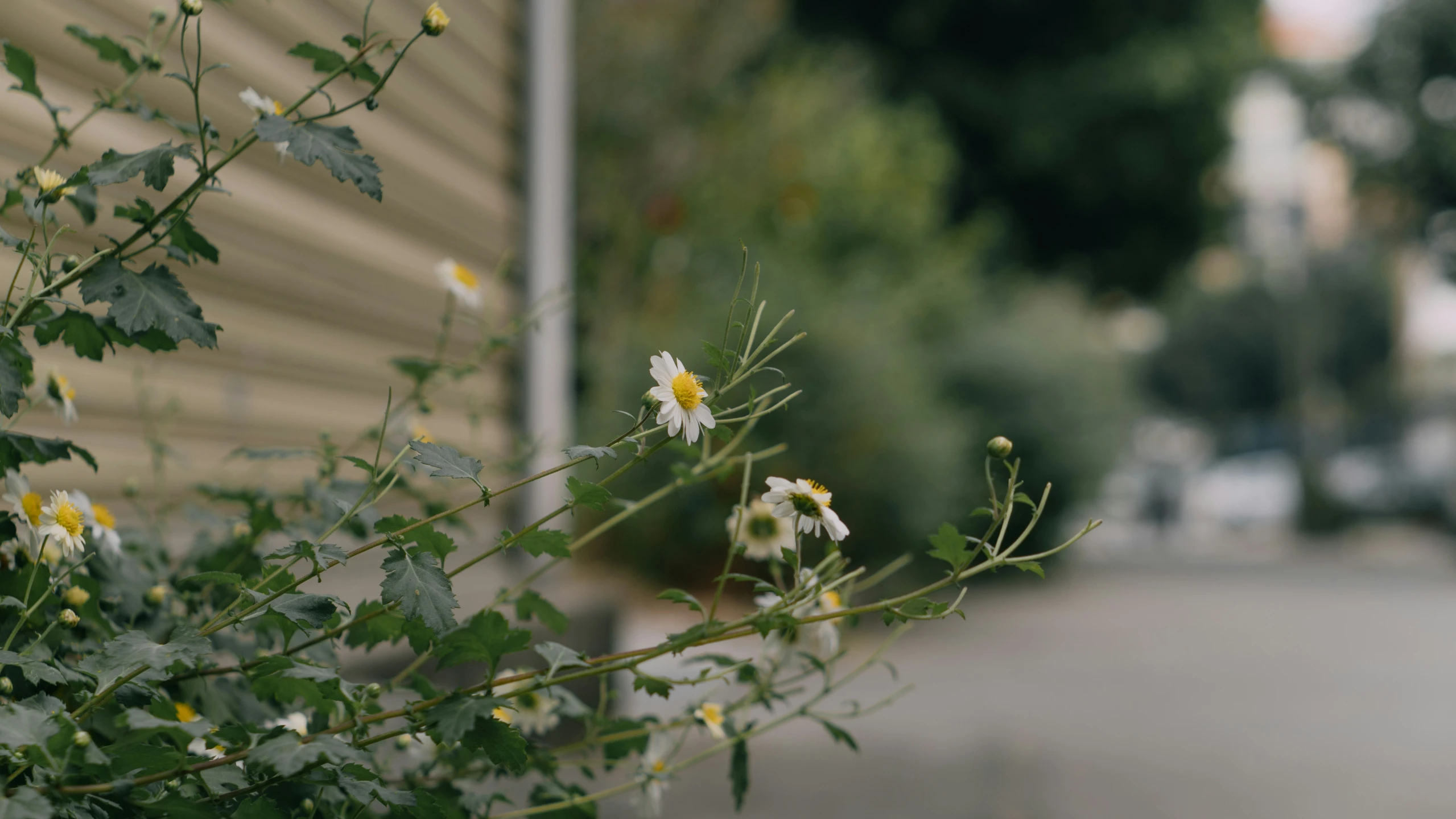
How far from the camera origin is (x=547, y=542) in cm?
109

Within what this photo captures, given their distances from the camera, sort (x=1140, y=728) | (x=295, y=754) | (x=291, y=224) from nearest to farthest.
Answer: (x=295, y=754)
(x=291, y=224)
(x=1140, y=728)

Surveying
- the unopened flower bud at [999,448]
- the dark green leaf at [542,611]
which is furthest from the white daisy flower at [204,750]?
the unopened flower bud at [999,448]

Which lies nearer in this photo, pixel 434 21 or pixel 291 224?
pixel 434 21

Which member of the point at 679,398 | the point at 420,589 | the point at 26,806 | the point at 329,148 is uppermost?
the point at 329,148

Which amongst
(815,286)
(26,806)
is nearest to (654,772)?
(26,806)

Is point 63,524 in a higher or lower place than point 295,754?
higher

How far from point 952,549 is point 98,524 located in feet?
3.18

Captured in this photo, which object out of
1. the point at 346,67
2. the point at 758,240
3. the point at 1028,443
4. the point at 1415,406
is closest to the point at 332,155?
the point at 346,67

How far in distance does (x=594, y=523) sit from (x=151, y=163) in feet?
24.7

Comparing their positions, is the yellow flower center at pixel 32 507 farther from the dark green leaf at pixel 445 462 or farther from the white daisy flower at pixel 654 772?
the white daisy flower at pixel 654 772

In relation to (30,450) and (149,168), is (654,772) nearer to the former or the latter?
(30,450)

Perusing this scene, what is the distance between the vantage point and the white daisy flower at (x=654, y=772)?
4.81ft

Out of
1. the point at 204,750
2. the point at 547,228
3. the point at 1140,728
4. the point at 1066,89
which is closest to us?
the point at 204,750

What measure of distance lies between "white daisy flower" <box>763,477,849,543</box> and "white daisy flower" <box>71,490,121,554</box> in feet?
2.53
